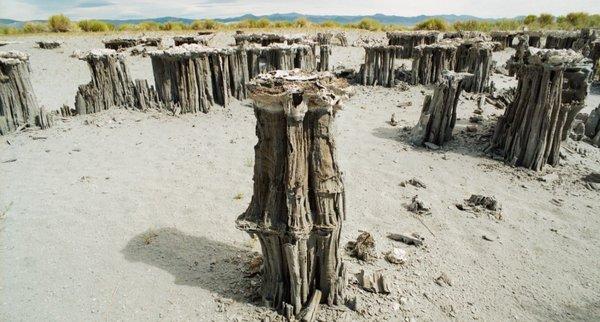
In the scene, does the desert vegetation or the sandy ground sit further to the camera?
the desert vegetation

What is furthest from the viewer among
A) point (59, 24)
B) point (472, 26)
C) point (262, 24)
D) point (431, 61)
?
point (262, 24)

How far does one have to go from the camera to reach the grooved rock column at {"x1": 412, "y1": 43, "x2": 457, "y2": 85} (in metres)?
14.6

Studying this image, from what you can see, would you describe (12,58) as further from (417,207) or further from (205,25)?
(205,25)

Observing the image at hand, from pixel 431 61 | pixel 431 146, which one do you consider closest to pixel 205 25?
pixel 431 61

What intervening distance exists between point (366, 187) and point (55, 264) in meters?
5.19

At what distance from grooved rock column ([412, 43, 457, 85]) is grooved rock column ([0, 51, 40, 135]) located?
42.3 ft

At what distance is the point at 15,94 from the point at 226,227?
7677 millimetres

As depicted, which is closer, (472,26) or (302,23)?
(472,26)

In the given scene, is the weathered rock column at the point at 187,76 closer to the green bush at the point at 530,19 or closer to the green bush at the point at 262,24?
the green bush at the point at 262,24

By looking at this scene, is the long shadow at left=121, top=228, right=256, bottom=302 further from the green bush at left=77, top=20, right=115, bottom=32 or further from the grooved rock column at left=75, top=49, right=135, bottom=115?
the green bush at left=77, top=20, right=115, bottom=32

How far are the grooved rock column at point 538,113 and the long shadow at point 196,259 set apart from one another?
638cm

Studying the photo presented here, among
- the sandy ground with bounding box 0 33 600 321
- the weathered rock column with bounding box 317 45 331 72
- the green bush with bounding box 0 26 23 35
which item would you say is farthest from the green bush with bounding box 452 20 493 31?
the green bush with bounding box 0 26 23 35

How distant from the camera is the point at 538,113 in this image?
25.1 feet

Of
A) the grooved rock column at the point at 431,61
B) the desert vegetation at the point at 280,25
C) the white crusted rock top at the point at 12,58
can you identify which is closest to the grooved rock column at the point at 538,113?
the grooved rock column at the point at 431,61
